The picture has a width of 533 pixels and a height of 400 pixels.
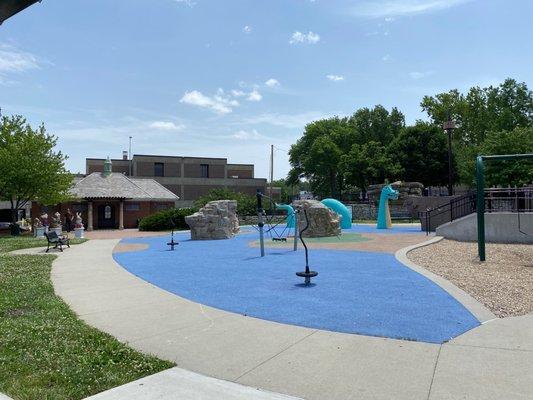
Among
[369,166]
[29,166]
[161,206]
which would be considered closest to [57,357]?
[29,166]

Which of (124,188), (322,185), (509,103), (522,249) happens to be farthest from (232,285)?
(322,185)

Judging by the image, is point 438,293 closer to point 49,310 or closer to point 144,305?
point 144,305

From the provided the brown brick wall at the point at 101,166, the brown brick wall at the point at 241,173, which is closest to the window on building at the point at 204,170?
the brown brick wall at the point at 241,173

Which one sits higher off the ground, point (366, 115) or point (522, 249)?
point (366, 115)

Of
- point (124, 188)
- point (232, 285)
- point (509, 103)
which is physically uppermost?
point (509, 103)

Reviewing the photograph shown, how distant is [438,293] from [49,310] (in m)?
7.03

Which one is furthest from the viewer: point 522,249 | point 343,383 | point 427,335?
point 522,249

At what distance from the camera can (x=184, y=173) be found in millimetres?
73000

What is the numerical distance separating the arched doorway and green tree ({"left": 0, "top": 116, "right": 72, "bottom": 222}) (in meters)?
8.69

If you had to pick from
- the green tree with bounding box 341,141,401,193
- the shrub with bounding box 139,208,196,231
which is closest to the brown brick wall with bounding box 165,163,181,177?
the green tree with bounding box 341,141,401,193

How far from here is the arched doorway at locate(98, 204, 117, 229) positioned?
138 feet

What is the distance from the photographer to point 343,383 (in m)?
4.51

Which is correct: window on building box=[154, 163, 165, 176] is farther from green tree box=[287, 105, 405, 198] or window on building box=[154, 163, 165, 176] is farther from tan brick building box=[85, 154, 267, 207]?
green tree box=[287, 105, 405, 198]

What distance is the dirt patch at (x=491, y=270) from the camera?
8023 millimetres
